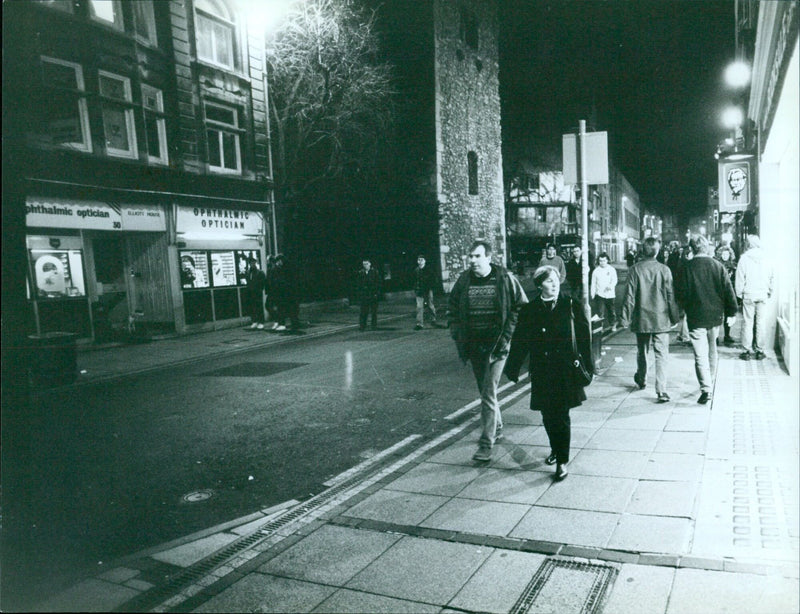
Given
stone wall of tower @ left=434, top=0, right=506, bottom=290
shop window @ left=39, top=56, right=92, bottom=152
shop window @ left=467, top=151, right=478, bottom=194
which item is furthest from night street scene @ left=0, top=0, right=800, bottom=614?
shop window @ left=467, top=151, right=478, bottom=194

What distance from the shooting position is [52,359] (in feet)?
4.31

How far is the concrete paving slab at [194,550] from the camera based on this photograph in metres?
3.81

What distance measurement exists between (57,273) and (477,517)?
12.1 ft

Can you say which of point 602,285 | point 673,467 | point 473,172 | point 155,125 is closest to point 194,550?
point 155,125

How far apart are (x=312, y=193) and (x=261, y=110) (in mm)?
21601

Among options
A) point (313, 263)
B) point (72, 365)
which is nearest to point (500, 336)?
point (72, 365)

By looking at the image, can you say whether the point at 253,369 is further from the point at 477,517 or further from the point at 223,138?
the point at 223,138

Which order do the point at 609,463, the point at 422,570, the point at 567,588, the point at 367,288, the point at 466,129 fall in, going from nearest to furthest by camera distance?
1. the point at 567,588
2. the point at 422,570
3. the point at 609,463
4. the point at 367,288
5. the point at 466,129

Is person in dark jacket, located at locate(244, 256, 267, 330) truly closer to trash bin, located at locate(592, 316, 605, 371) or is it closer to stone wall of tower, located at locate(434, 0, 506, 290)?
trash bin, located at locate(592, 316, 605, 371)

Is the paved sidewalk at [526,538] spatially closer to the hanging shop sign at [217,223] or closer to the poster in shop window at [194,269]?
the poster in shop window at [194,269]

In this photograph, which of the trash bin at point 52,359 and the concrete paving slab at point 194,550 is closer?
the trash bin at point 52,359

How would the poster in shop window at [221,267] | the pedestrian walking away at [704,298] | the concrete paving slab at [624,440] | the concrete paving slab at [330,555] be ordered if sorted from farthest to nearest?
1. the pedestrian walking away at [704,298]
2. the concrete paving slab at [624,440]
3. the concrete paving slab at [330,555]
4. the poster in shop window at [221,267]

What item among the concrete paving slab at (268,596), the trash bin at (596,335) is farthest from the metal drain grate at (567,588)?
the trash bin at (596,335)

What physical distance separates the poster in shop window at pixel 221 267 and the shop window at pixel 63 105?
636mm
